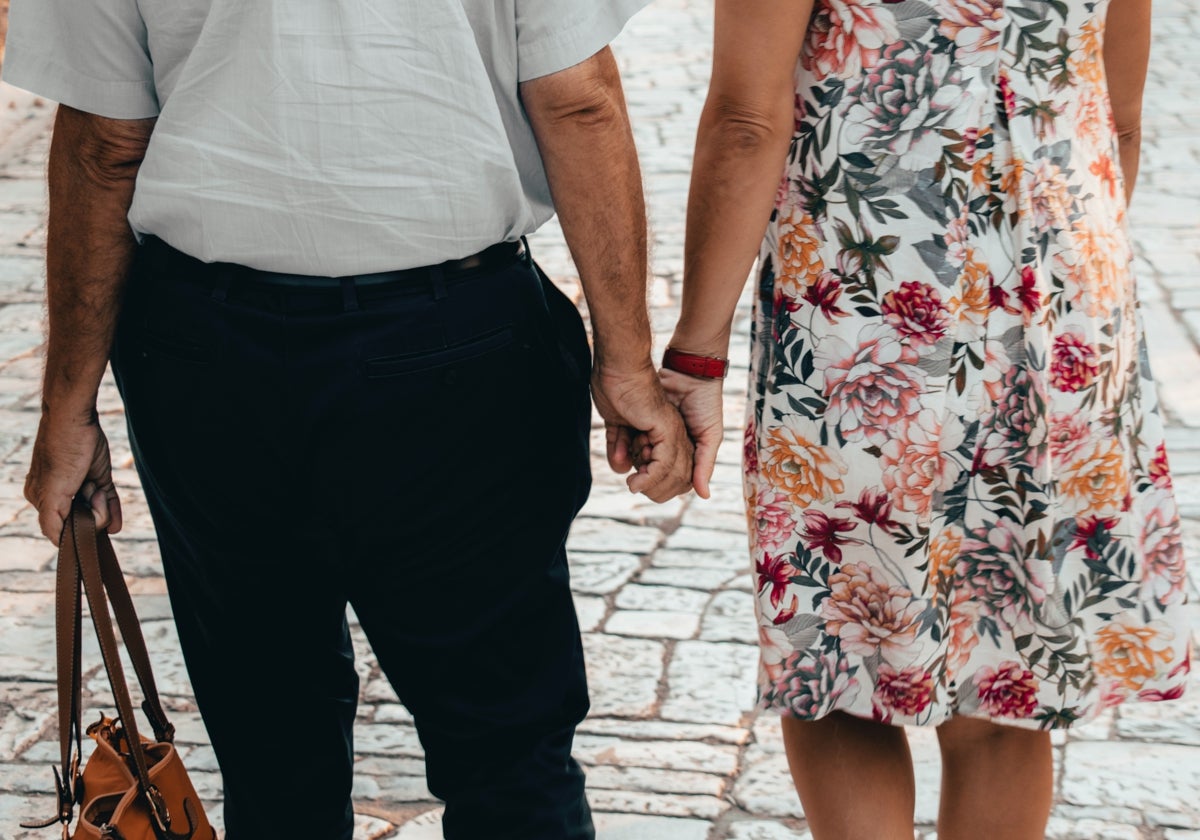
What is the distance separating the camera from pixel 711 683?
133 inches

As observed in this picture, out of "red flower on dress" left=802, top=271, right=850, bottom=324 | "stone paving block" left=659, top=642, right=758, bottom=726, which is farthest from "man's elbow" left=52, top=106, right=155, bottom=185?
"stone paving block" left=659, top=642, right=758, bottom=726

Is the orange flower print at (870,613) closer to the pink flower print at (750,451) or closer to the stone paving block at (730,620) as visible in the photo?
the pink flower print at (750,451)

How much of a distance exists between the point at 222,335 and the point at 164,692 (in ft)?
6.40

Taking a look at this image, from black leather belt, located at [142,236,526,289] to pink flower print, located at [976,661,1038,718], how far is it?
A: 0.94m

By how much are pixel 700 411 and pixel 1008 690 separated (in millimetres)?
611

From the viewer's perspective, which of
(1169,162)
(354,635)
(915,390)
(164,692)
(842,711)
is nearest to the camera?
(915,390)

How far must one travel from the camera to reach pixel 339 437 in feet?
5.70

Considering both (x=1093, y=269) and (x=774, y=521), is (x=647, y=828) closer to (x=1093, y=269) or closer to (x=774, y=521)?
(x=774, y=521)

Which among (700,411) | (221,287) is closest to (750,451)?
(700,411)

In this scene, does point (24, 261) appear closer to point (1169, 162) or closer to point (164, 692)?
point (164, 692)

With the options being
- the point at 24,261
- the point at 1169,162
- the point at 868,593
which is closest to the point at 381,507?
the point at 868,593

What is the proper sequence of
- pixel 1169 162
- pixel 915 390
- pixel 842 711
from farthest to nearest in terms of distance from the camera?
pixel 1169 162
pixel 842 711
pixel 915 390

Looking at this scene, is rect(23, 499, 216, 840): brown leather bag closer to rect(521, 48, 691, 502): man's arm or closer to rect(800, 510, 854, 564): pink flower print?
rect(521, 48, 691, 502): man's arm

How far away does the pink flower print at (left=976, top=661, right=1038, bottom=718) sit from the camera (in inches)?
80.7
